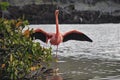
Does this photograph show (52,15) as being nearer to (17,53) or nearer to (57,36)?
(57,36)

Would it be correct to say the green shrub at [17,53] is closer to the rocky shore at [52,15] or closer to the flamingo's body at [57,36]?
the flamingo's body at [57,36]

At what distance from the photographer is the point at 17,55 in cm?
1541

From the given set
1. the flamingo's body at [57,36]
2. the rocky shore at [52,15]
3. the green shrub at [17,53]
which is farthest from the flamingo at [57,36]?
the rocky shore at [52,15]

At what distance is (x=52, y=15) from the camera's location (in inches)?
5807

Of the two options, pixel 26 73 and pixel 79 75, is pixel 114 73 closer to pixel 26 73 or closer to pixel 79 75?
pixel 79 75

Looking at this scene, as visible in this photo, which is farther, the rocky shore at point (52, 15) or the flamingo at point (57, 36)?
the rocky shore at point (52, 15)

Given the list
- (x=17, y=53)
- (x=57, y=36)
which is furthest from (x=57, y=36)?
(x=17, y=53)

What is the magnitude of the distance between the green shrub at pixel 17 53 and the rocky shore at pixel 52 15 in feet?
415

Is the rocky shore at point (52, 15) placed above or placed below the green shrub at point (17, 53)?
below

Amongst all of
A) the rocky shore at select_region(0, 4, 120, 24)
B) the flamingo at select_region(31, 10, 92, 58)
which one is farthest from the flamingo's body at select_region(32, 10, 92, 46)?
the rocky shore at select_region(0, 4, 120, 24)

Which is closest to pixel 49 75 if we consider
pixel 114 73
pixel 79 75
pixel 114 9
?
pixel 79 75

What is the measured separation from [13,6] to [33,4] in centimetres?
793

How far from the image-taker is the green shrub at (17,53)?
15.0 m

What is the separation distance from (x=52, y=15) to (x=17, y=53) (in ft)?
434
